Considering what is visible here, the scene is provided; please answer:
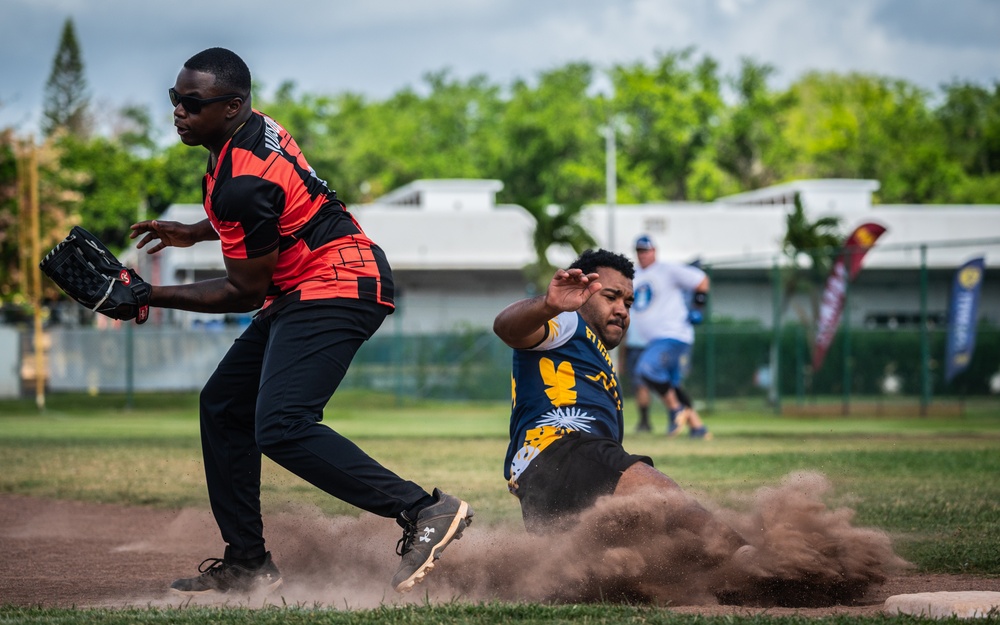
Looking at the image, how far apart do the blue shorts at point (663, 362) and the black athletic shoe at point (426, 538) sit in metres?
9.97

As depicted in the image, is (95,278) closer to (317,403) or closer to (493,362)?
(317,403)

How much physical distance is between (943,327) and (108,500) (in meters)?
22.2

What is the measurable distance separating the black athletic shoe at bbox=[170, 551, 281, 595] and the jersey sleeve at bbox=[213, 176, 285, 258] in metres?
1.43

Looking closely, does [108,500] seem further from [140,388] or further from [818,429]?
[140,388]

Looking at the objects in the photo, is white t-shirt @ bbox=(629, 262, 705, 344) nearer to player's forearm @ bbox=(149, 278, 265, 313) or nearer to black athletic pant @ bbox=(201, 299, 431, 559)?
black athletic pant @ bbox=(201, 299, 431, 559)

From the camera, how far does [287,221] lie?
4.58 meters

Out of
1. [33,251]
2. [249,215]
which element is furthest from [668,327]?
[33,251]

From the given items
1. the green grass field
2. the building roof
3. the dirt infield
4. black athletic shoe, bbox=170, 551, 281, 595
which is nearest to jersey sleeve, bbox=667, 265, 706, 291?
the green grass field

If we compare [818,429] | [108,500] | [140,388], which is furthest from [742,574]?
[140,388]

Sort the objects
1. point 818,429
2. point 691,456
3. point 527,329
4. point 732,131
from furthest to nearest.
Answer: point 732,131, point 818,429, point 691,456, point 527,329

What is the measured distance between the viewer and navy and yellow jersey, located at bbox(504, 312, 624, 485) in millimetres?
4980

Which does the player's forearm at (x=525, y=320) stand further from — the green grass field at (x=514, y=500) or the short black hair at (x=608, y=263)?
the green grass field at (x=514, y=500)

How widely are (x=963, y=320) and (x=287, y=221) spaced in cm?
1990

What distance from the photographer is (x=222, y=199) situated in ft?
14.3
